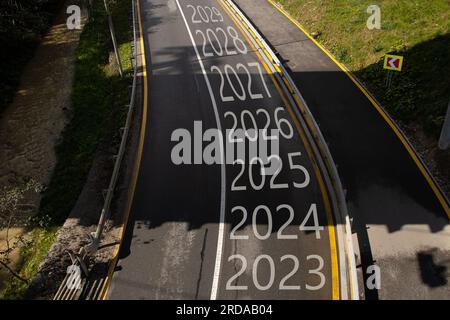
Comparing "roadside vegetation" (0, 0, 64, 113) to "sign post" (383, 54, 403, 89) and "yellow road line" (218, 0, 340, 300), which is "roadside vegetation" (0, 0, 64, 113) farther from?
"sign post" (383, 54, 403, 89)

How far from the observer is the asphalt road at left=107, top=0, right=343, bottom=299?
35.6 feet

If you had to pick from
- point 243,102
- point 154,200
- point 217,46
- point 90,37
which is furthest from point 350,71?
point 90,37

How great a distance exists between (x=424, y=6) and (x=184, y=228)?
19.8 m

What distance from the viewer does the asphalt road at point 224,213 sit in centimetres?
1084

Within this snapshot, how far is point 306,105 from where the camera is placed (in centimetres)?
1717

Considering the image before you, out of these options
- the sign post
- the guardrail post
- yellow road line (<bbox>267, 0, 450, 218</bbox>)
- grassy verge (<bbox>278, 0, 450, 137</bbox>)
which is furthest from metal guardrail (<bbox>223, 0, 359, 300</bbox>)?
the guardrail post

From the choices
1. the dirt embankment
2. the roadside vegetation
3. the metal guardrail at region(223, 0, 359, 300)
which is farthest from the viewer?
the roadside vegetation

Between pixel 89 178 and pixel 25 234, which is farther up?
pixel 89 178

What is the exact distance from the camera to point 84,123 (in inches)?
779

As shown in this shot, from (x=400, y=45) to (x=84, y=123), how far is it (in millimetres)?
17738

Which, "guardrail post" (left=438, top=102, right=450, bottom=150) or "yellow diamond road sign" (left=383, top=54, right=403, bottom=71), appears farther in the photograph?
"yellow diamond road sign" (left=383, top=54, right=403, bottom=71)

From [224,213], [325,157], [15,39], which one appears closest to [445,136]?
[325,157]

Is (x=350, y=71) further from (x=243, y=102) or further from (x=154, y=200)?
(x=154, y=200)

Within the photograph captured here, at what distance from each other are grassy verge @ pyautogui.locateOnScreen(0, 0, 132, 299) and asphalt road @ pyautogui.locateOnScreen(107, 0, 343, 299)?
8.87 ft
